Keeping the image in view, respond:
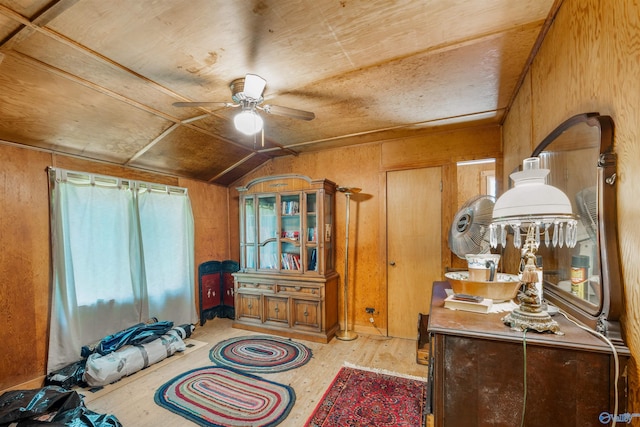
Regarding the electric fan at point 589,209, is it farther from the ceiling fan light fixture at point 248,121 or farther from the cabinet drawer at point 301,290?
the cabinet drawer at point 301,290

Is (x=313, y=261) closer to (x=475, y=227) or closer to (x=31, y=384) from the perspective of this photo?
(x=475, y=227)

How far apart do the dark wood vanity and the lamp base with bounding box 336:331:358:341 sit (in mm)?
2353

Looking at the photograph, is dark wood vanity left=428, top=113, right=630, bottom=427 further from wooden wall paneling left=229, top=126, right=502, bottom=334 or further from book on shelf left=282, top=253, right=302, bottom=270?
book on shelf left=282, top=253, right=302, bottom=270

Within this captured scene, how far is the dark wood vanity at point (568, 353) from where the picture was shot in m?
0.89

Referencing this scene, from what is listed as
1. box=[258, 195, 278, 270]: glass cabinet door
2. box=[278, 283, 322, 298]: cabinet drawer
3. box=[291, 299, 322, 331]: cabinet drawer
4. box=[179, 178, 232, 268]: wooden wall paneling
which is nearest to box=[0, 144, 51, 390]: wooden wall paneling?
box=[179, 178, 232, 268]: wooden wall paneling

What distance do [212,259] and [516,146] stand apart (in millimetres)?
3872

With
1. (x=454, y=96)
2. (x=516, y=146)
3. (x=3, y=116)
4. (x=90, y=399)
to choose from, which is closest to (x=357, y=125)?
(x=454, y=96)

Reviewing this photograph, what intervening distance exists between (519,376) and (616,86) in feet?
Result: 3.44

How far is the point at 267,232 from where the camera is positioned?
3.75 meters

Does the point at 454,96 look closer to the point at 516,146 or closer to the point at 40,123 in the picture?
Answer: the point at 516,146

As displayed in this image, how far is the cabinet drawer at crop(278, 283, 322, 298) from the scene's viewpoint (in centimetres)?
331

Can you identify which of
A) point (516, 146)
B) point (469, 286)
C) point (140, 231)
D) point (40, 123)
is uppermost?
point (40, 123)

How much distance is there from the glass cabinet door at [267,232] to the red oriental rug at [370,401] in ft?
5.45

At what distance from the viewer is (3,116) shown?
6.64 feet
